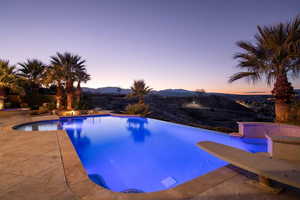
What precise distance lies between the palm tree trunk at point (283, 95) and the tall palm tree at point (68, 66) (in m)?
16.7

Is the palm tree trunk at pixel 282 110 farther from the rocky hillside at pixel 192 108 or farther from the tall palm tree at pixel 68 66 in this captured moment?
the tall palm tree at pixel 68 66

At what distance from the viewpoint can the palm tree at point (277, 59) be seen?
18.8ft

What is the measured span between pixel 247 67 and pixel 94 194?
8347 millimetres

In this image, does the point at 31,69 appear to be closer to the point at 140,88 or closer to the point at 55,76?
the point at 55,76

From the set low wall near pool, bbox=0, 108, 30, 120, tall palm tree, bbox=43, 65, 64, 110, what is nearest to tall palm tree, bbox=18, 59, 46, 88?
tall palm tree, bbox=43, 65, 64, 110

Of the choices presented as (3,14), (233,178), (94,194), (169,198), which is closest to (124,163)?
(94,194)

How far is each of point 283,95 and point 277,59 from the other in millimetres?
1685

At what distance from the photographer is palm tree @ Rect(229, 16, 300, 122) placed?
572 cm

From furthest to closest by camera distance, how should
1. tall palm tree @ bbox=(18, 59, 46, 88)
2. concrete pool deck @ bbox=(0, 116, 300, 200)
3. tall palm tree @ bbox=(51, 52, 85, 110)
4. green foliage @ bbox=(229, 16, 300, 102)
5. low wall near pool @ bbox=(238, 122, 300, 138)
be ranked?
tall palm tree @ bbox=(18, 59, 46, 88) < tall palm tree @ bbox=(51, 52, 85, 110) < green foliage @ bbox=(229, 16, 300, 102) < low wall near pool @ bbox=(238, 122, 300, 138) < concrete pool deck @ bbox=(0, 116, 300, 200)

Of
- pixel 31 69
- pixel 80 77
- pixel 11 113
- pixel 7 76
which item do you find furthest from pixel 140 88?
pixel 31 69

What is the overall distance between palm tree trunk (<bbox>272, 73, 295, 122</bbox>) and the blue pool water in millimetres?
1552

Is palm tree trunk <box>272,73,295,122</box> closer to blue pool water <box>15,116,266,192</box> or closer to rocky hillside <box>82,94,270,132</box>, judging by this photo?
blue pool water <box>15,116,266,192</box>

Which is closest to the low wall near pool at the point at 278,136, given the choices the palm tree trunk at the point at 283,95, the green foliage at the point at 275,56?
the palm tree trunk at the point at 283,95

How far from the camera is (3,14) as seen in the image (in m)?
11.1
